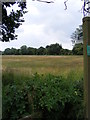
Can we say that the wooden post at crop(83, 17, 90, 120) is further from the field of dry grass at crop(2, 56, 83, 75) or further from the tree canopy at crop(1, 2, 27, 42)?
the tree canopy at crop(1, 2, 27, 42)

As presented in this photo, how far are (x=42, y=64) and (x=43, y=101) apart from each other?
0.74m

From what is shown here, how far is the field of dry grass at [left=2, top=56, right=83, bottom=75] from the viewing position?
97.1 inches

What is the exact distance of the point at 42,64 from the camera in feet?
8.23

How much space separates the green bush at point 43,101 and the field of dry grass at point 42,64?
17.9 inches

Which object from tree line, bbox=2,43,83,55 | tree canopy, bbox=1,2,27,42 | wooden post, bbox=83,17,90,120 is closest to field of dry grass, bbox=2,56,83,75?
tree line, bbox=2,43,83,55

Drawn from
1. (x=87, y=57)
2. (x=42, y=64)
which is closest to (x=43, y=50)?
(x=42, y=64)

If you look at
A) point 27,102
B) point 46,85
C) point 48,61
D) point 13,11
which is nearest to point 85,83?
point 46,85

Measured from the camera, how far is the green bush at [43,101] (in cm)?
186

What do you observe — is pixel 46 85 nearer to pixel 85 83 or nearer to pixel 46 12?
pixel 85 83

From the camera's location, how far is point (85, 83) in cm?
188

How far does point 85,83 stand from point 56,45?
2.86 ft

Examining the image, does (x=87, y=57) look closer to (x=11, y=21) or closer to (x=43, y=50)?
(x=43, y=50)

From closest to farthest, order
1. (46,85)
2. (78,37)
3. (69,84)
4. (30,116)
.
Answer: (30,116) < (46,85) < (69,84) < (78,37)

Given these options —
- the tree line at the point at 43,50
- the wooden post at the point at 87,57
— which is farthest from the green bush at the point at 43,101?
the tree line at the point at 43,50
